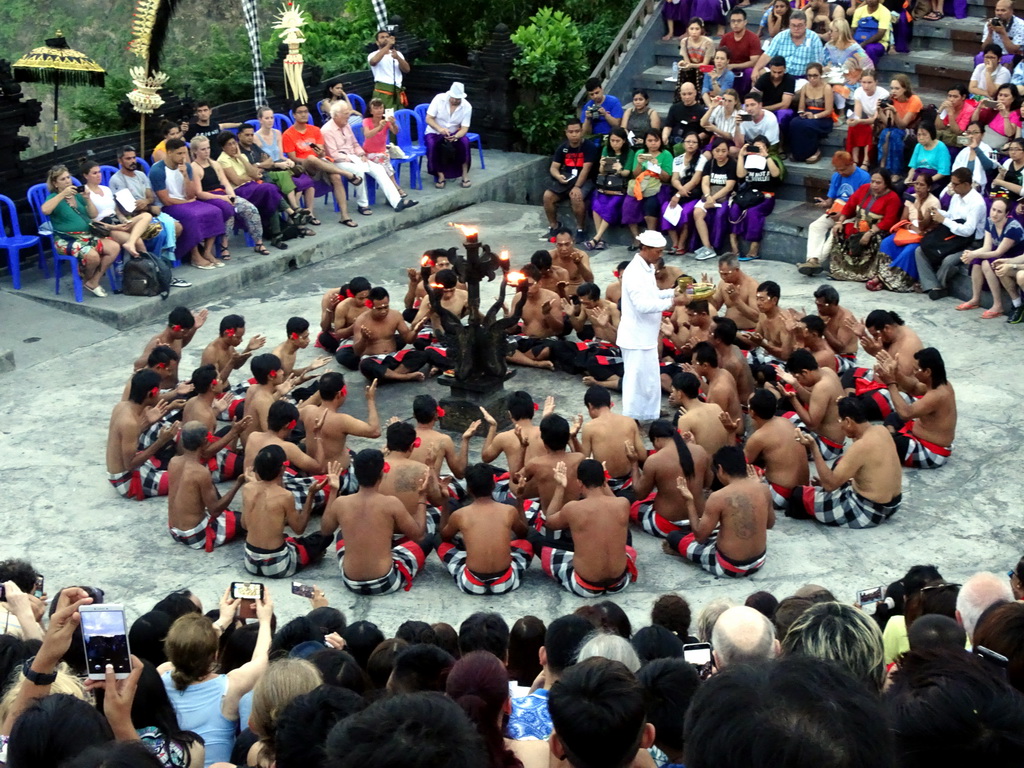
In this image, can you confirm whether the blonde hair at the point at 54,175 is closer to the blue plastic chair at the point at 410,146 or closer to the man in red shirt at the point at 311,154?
the man in red shirt at the point at 311,154

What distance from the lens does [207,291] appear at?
13.3 meters

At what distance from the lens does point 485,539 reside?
7750 mm

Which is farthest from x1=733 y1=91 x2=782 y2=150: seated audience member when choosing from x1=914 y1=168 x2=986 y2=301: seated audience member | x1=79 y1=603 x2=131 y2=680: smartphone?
x1=79 y1=603 x2=131 y2=680: smartphone

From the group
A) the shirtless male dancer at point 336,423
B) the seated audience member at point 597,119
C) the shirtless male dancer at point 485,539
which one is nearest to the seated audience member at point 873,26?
the seated audience member at point 597,119

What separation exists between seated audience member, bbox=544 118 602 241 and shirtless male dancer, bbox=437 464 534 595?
780 centimetres

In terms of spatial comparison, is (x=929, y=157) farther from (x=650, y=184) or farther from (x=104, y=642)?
(x=104, y=642)

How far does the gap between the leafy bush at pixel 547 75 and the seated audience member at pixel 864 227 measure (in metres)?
5.55

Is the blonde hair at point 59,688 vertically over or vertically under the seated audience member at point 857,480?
over

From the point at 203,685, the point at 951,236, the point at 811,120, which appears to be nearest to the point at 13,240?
the point at 203,685

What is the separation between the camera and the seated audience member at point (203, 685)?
5188mm

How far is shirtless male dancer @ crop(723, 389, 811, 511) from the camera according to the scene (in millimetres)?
8547

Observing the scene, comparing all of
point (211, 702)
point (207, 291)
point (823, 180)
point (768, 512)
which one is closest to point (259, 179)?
point (207, 291)

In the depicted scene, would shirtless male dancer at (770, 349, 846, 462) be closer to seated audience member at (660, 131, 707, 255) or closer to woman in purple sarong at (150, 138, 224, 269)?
seated audience member at (660, 131, 707, 255)

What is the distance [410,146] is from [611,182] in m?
3.25
